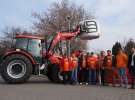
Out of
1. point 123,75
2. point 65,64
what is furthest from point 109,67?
point 65,64

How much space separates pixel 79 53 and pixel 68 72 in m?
1.29

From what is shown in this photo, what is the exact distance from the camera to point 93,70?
21172mm

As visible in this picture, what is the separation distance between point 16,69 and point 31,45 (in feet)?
5.38

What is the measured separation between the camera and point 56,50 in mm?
22875

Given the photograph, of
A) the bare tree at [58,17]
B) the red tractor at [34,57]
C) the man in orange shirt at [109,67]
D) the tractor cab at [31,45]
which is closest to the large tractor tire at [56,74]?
the red tractor at [34,57]

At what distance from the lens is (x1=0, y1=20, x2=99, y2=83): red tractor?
69.2ft

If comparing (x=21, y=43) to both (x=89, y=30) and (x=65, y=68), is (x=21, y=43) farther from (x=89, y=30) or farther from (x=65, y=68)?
(x=89, y=30)

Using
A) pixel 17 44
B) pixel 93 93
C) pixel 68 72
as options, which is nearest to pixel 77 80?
pixel 68 72

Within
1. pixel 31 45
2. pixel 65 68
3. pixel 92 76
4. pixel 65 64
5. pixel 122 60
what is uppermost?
pixel 31 45

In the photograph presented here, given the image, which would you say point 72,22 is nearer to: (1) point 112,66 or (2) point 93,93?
(1) point 112,66

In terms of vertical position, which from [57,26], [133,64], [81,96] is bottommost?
→ [81,96]

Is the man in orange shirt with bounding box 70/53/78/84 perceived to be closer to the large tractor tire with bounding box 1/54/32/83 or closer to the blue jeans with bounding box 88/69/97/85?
the blue jeans with bounding box 88/69/97/85

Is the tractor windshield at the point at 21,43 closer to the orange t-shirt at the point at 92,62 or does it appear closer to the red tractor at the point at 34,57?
the red tractor at the point at 34,57

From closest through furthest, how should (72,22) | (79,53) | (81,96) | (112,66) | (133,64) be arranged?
(81,96), (133,64), (112,66), (79,53), (72,22)
